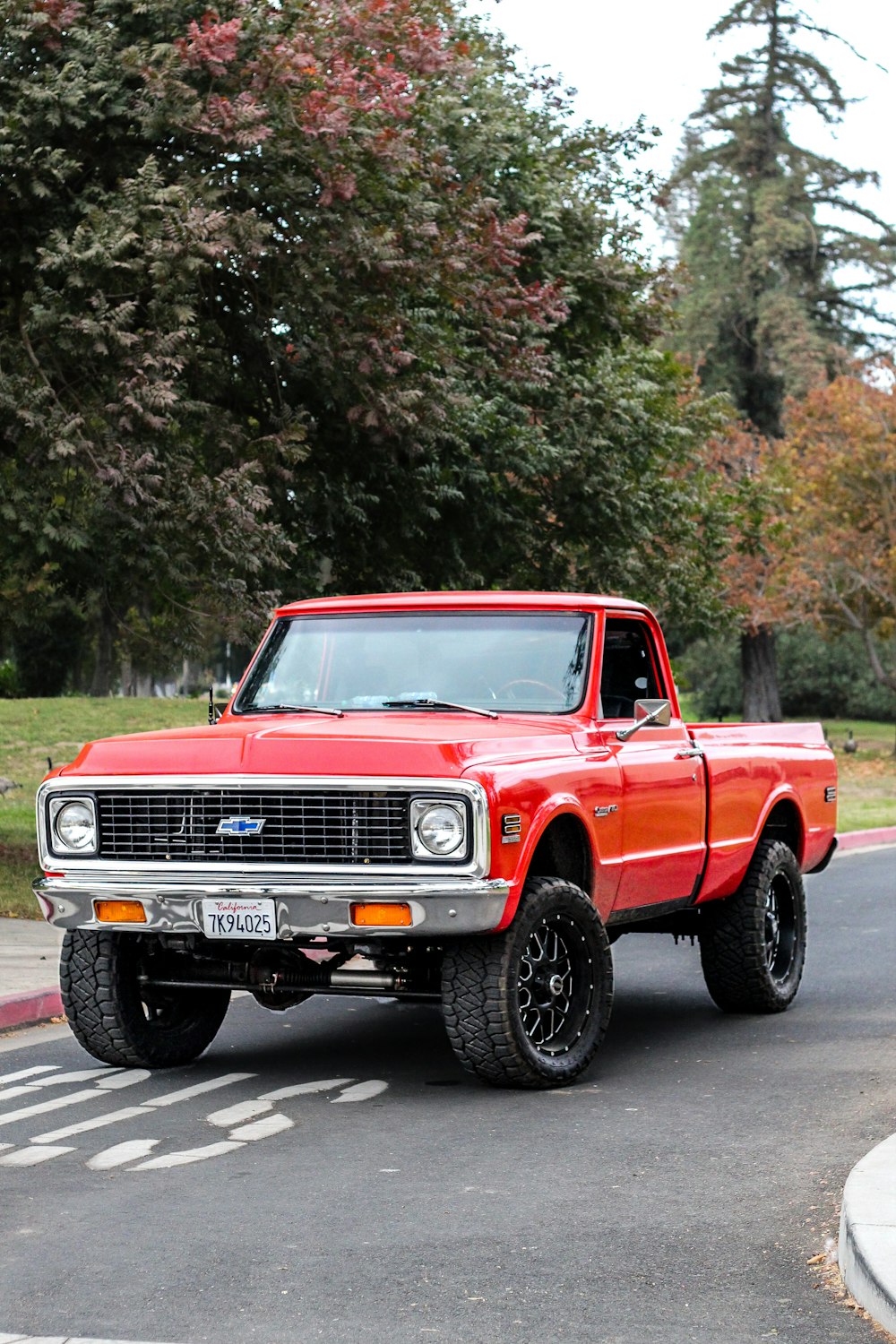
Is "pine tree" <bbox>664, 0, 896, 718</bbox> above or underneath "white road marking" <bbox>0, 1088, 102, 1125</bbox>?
above

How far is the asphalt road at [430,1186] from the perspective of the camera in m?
5.22

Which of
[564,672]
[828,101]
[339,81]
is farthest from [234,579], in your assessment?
[828,101]

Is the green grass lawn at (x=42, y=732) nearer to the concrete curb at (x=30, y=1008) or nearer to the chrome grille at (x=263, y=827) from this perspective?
the concrete curb at (x=30, y=1008)

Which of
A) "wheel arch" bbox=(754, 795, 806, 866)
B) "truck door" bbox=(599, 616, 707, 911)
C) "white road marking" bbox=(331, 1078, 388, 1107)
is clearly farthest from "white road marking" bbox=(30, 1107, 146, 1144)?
"wheel arch" bbox=(754, 795, 806, 866)

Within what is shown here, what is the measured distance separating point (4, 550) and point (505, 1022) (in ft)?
31.9

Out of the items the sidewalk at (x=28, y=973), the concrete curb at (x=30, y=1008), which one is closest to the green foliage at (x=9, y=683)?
the sidewalk at (x=28, y=973)

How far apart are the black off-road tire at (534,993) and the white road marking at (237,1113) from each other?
822 mm

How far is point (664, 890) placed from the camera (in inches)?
376

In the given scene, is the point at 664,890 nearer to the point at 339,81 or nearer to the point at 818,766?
the point at 818,766

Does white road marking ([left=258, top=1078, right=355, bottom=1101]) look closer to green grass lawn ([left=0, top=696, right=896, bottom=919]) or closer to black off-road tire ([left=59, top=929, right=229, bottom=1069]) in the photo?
black off-road tire ([left=59, top=929, right=229, bottom=1069])

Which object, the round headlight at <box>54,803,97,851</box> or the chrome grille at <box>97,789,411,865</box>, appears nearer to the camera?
the chrome grille at <box>97,789,411,865</box>

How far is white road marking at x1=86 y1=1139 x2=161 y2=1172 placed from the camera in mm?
7027

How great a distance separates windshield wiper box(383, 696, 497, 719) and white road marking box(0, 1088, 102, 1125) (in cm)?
216

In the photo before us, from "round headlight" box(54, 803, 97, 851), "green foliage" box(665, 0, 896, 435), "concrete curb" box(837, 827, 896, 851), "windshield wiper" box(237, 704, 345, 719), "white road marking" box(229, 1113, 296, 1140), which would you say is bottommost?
"concrete curb" box(837, 827, 896, 851)
